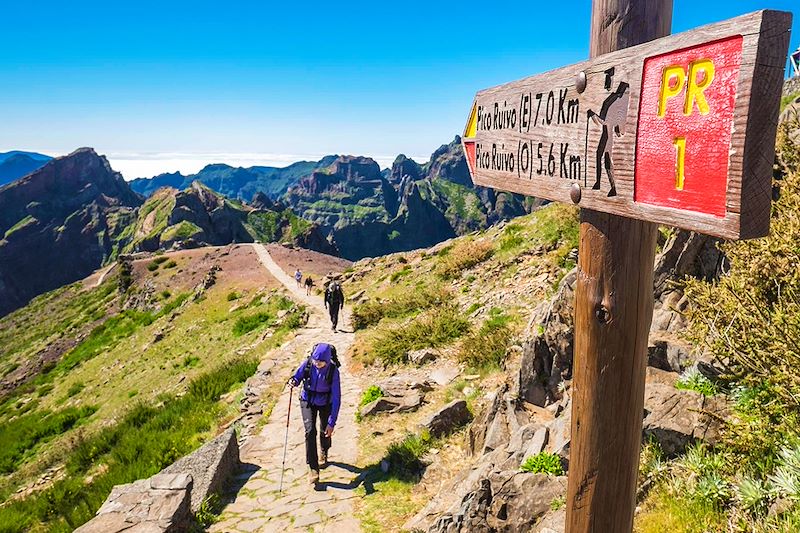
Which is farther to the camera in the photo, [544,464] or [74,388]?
[74,388]

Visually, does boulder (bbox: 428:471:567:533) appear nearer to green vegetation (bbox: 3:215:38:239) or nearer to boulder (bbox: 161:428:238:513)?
boulder (bbox: 161:428:238:513)

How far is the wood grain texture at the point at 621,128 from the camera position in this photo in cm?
146

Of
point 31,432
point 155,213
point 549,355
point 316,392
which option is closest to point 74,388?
point 31,432

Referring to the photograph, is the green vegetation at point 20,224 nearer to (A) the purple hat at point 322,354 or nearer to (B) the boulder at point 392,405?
(B) the boulder at point 392,405

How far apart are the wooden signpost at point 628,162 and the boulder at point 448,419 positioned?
5910mm

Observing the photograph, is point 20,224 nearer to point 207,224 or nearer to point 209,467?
point 207,224

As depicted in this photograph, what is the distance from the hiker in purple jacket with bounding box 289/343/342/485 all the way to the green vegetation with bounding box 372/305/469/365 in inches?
215

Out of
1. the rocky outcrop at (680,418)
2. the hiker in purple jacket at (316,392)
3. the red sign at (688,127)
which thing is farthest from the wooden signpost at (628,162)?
the hiker in purple jacket at (316,392)

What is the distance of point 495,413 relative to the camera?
7402mm

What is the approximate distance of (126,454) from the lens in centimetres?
1032

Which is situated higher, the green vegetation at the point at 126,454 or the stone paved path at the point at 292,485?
the stone paved path at the point at 292,485

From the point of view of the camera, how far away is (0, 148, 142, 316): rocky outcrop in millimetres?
142875

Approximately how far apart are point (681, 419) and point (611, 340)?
10.6 feet

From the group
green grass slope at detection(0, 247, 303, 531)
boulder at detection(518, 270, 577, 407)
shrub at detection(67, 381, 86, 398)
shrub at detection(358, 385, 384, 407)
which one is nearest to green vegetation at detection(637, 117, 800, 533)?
boulder at detection(518, 270, 577, 407)
